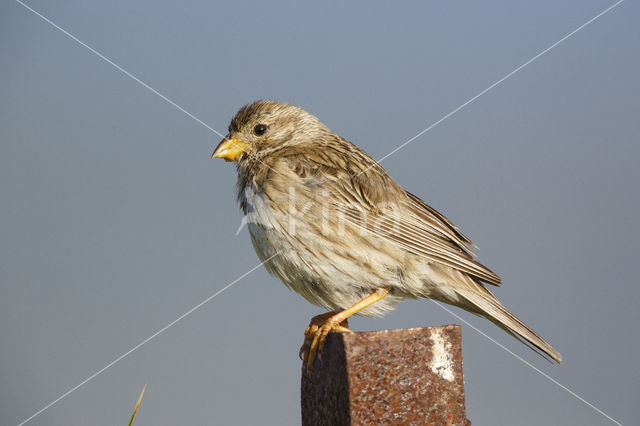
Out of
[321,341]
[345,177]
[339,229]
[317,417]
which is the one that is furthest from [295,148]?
[317,417]

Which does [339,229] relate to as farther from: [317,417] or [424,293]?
[317,417]

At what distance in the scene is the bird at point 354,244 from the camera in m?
4.39

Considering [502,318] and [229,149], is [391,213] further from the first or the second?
[229,149]

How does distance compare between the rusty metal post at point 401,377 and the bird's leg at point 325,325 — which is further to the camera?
the bird's leg at point 325,325

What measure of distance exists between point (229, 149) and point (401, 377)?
2737 mm

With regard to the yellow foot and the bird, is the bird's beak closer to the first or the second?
the bird

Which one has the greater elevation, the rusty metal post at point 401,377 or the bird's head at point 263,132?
the bird's head at point 263,132

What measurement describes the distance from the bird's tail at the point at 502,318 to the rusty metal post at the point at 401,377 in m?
1.13

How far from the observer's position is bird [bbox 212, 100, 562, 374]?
4.39 metres

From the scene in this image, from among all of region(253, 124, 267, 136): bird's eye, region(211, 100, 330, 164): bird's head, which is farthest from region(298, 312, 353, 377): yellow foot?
region(253, 124, 267, 136): bird's eye

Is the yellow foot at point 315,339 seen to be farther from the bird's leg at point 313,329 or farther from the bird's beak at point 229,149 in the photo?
the bird's beak at point 229,149

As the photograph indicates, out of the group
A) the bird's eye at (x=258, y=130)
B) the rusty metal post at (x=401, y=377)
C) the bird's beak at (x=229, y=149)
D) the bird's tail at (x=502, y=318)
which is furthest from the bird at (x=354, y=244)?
the rusty metal post at (x=401, y=377)

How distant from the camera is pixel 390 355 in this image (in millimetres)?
3287

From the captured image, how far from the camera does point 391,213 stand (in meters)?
4.73
